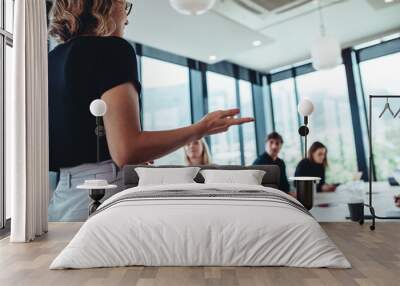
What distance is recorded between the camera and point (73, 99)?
449 centimetres

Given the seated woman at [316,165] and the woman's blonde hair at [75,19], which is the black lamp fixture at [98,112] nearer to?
the woman's blonde hair at [75,19]

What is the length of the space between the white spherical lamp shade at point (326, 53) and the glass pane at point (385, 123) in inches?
21.9

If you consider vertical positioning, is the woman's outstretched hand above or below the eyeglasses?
below

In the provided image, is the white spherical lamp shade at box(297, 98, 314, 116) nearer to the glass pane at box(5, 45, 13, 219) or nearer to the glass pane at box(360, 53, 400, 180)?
the glass pane at box(360, 53, 400, 180)

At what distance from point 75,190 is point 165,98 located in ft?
5.44

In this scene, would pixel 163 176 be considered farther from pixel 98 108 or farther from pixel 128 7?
pixel 128 7

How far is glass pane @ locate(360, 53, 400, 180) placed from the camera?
495 centimetres

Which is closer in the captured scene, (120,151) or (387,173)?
(120,151)

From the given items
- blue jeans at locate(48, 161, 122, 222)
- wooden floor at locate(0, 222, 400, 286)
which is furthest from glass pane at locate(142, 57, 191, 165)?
wooden floor at locate(0, 222, 400, 286)

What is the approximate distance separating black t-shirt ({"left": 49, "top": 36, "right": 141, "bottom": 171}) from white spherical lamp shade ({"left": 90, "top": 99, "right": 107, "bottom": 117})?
0.21 m

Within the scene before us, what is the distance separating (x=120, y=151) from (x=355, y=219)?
3.00 m

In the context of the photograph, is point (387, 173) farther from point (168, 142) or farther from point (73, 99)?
point (73, 99)

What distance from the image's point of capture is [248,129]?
198 inches

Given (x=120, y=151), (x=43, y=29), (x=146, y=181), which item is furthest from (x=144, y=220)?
(x=43, y=29)
